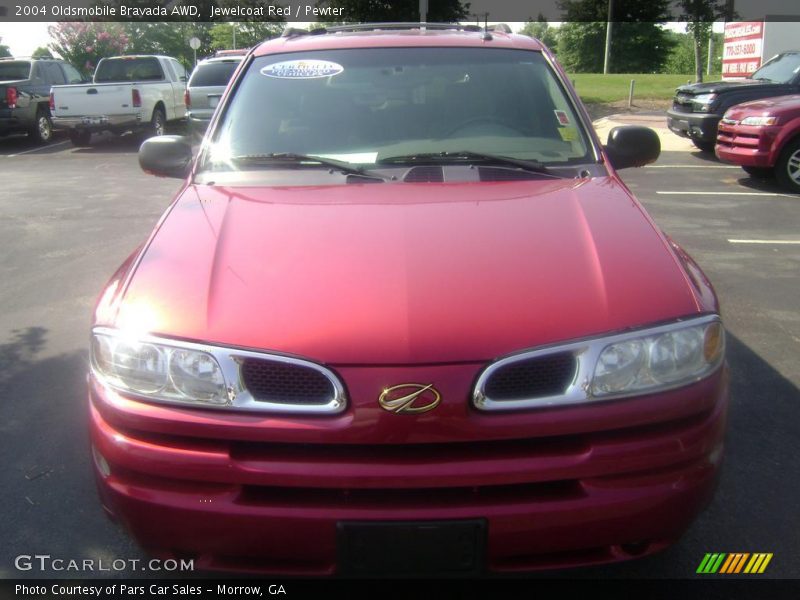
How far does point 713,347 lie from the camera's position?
7.75 feet

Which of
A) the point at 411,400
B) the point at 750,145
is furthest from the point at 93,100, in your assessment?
the point at 411,400

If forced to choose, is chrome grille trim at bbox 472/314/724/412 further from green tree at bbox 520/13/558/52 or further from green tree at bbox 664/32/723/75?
green tree at bbox 520/13/558/52

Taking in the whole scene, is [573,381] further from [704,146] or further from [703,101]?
[704,146]

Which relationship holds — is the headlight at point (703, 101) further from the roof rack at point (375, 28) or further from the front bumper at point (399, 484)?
the front bumper at point (399, 484)

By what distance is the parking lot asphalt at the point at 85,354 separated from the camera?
3.04m

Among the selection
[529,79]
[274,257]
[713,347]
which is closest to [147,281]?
[274,257]

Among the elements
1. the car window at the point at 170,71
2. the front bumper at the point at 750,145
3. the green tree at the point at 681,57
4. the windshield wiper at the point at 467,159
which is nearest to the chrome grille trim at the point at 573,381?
the windshield wiper at the point at 467,159

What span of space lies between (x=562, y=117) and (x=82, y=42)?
34451 mm

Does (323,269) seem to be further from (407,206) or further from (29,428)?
(29,428)

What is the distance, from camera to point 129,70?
1827cm

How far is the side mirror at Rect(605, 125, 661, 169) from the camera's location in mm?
3916

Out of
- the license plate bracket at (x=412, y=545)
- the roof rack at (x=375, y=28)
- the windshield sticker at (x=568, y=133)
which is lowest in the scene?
the license plate bracket at (x=412, y=545)

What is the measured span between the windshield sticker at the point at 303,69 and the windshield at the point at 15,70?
51.8 ft

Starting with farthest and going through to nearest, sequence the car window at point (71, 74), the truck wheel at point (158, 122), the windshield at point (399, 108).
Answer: the car window at point (71, 74) → the truck wheel at point (158, 122) → the windshield at point (399, 108)
